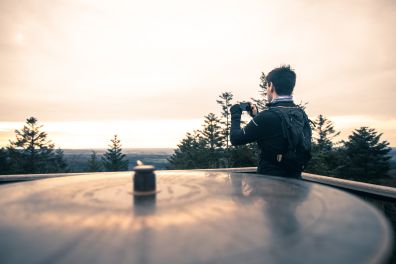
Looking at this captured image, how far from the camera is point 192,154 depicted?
41.4m

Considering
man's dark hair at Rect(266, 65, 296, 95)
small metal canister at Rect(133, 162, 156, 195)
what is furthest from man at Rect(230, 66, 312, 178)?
small metal canister at Rect(133, 162, 156, 195)

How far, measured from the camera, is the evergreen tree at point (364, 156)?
38.3 metres

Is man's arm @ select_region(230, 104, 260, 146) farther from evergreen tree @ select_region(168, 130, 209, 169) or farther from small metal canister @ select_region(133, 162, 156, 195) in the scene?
evergreen tree @ select_region(168, 130, 209, 169)

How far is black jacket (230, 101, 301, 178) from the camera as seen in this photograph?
2246 millimetres

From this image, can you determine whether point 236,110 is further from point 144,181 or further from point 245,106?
point 144,181

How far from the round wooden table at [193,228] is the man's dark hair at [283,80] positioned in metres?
1.47

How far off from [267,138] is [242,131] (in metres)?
0.23

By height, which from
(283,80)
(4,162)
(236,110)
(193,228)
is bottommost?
(4,162)

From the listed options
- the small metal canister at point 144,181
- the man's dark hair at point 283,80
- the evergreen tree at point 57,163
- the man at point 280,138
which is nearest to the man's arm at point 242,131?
the man at point 280,138

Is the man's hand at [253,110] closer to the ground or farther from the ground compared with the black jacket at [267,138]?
farther from the ground

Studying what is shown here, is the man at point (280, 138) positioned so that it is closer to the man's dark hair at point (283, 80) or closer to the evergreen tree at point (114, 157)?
the man's dark hair at point (283, 80)

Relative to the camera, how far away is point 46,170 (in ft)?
137

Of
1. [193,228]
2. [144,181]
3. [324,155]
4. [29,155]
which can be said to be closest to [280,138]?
[144,181]

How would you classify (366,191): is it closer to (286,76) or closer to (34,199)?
(286,76)
